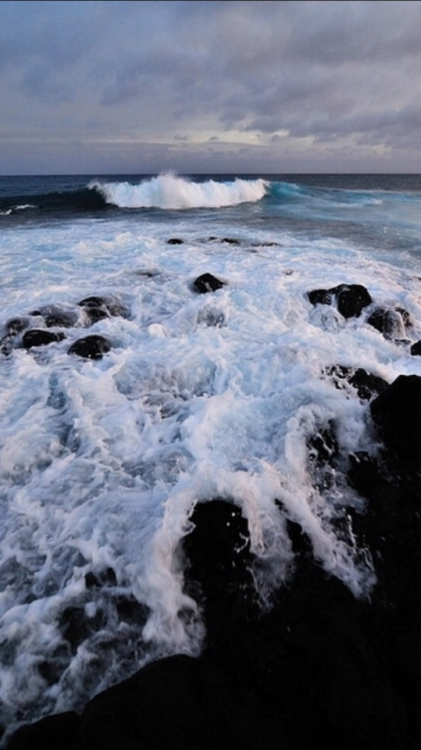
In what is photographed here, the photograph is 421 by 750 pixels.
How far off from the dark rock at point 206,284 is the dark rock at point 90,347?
10.2ft

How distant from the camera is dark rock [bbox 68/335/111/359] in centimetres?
614

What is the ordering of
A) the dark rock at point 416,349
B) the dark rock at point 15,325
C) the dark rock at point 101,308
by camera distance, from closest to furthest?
1. the dark rock at point 416,349
2. the dark rock at point 15,325
3. the dark rock at point 101,308

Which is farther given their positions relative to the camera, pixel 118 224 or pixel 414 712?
pixel 118 224

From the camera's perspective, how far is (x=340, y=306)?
767cm

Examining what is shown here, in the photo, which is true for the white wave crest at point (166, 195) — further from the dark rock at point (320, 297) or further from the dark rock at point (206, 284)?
the dark rock at point (320, 297)

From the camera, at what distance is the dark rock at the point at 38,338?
253 inches

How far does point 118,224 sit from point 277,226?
7.25 meters

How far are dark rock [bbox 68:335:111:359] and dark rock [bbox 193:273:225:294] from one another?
312cm

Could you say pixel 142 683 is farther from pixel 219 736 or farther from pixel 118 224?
pixel 118 224

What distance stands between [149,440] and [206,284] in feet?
16.9

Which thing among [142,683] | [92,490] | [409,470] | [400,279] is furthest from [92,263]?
[142,683]

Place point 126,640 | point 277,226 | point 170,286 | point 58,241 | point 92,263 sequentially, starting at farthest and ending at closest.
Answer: point 277,226 → point 58,241 → point 92,263 → point 170,286 → point 126,640

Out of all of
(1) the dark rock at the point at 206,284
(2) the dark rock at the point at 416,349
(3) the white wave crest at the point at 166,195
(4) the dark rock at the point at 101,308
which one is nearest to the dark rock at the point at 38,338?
(4) the dark rock at the point at 101,308

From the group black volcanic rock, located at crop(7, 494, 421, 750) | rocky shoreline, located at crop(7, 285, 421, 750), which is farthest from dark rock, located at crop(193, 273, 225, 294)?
black volcanic rock, located at crop(7, 494, 421, 750)
